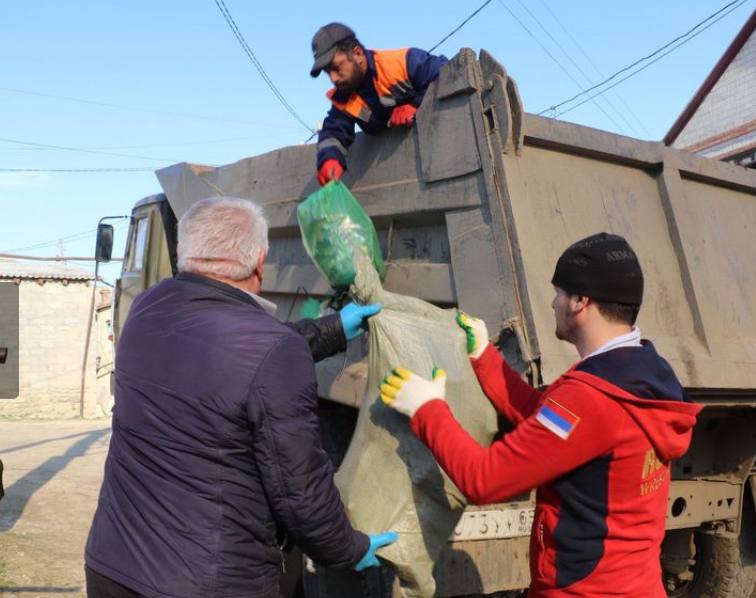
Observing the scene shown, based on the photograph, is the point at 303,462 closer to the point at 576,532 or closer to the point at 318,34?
the point at 576,532

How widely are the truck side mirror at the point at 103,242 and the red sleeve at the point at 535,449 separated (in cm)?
502

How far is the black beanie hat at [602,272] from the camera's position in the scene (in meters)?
1.81

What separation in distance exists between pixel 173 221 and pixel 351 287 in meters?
2.84

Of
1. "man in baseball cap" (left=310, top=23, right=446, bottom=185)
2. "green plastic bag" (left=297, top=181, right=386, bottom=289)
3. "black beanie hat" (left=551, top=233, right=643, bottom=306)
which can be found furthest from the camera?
"man in baseball cap" (left=310, top=23, right=446, bottom=185)

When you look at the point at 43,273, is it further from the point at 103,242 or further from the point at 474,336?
the point at 474,336

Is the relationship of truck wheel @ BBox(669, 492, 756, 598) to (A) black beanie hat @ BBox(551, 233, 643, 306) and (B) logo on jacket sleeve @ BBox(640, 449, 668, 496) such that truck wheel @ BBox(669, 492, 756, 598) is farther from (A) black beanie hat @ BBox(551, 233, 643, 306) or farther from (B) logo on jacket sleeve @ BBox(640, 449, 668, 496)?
(A) black beanie hat @ BBox(551, 233, 643, 306)

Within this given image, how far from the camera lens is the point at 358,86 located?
334 cm

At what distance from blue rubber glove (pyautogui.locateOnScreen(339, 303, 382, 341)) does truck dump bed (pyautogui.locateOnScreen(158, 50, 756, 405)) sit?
46 centimetres

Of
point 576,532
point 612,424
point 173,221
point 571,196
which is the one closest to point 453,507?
point 576,532

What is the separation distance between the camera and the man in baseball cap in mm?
3223

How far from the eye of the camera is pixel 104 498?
76.7 inches

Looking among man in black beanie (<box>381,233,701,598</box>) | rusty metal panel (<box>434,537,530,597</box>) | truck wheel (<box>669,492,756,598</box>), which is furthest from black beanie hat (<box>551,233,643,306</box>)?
truck wheel (<box>669,492,756,598</box>)

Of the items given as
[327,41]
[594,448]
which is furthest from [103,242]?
[594,448]

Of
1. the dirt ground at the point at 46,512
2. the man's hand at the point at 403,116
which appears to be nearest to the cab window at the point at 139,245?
Answer: the dirt ground at the point at 46,512
